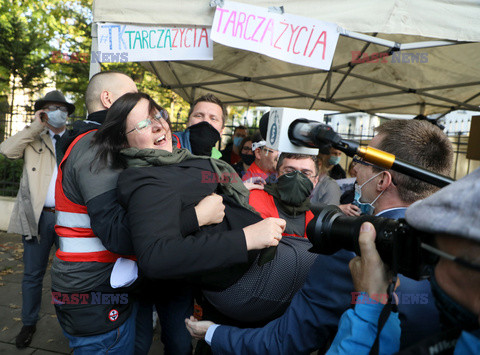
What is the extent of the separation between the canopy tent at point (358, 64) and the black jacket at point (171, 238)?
166 centimetres

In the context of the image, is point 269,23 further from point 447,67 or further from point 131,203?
point 447,67

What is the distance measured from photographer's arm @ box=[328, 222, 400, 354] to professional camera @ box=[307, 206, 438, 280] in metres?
0.03

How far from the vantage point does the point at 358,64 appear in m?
4.51

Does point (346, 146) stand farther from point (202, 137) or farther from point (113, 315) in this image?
point (202, 137)

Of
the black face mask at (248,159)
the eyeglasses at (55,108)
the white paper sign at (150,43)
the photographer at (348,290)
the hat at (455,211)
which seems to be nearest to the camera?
the hat at (455,211)

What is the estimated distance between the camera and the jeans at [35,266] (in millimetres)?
2799

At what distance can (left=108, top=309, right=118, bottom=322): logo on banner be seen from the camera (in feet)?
5.02

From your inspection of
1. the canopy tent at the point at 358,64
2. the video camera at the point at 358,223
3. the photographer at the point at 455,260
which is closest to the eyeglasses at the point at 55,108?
the canopy tent at the point at 358,64

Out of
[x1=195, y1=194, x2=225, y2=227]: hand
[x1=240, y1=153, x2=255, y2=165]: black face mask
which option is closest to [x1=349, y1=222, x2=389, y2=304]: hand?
[x1=195, y1=194, x2=225, y2=227]: hand

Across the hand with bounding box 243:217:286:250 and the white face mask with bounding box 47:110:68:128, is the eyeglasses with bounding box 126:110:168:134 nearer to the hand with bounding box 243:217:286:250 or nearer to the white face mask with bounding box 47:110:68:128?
the hand with bounding box 243:217:286:250

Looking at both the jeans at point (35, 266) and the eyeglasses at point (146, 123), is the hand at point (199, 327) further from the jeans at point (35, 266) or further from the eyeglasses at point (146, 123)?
the jeans at point (35, 266)

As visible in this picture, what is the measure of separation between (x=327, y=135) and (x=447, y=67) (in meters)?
4.30

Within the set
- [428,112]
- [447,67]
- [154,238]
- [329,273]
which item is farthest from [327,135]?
→ [428,112]

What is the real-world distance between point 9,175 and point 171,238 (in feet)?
22.9
